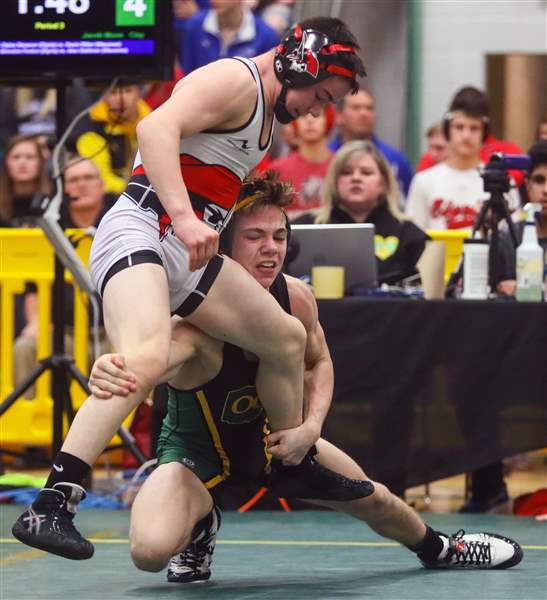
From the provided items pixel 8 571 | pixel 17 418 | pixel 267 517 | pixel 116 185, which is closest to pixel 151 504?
pixel 8 571

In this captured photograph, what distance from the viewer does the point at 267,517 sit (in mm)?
5883

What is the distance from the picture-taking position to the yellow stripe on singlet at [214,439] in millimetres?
4344

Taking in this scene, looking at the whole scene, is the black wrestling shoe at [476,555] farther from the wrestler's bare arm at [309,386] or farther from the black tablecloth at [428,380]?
the black tablecloth at [428,380]

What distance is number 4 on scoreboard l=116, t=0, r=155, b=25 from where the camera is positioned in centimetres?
608

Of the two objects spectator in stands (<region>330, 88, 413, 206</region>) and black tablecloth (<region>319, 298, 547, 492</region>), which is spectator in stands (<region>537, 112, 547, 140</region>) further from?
black tablecloth (<region>319, 298, 547, 492</region>)

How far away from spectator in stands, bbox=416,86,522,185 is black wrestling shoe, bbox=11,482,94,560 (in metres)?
4.77

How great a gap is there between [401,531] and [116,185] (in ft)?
14.0

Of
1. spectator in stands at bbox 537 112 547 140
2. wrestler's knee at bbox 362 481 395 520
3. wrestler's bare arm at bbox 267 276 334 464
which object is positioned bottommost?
wrestler's knee at bbox 362 481 395 520

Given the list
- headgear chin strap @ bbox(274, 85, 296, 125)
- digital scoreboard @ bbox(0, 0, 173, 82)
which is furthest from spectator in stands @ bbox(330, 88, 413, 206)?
headgear chin strap @ bbox(274, 85, 296, 125)

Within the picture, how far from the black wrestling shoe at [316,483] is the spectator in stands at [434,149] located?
4479 millimetres

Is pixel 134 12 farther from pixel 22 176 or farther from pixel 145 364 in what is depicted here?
Result: pixel 145 364

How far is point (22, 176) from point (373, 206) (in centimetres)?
230

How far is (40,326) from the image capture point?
22.9 ft

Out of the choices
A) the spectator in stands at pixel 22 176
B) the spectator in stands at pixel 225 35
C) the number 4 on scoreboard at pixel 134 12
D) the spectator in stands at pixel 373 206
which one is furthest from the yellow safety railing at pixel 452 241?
the spectator in stands at pixel 225 35
